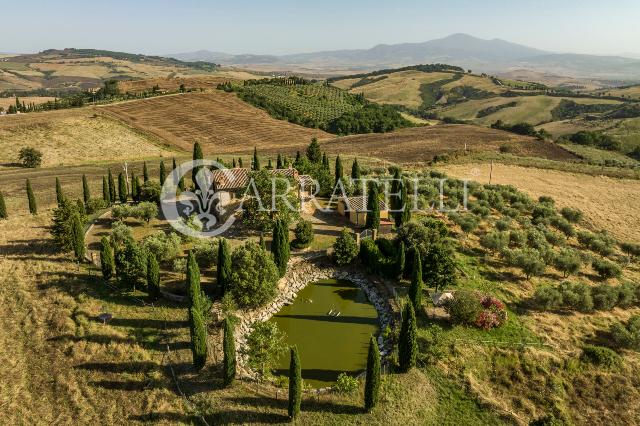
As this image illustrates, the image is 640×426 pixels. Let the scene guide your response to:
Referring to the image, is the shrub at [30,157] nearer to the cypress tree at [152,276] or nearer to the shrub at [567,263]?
the cypress tree at [152,276]

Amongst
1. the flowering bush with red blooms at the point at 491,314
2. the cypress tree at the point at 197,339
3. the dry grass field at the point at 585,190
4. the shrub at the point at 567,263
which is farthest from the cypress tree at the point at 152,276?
the dry grass field at the point at 585,190

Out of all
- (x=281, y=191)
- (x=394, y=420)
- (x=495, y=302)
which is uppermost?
(x=281, y=191)

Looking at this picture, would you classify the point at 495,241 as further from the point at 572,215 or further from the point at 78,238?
the point at 78,238

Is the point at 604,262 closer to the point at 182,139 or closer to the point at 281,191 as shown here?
the point at 281,191

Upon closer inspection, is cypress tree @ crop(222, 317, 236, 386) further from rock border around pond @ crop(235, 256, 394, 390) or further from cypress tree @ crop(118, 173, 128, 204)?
cypress tree @ crop(118, 173, 128, 204)

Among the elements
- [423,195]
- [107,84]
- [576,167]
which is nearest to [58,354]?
[423,195]

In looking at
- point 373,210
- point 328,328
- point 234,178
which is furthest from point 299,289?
point 234,178

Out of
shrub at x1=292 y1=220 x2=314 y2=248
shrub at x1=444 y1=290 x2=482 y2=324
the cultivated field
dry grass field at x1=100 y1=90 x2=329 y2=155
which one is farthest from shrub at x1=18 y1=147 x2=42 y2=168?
the cultivated field
